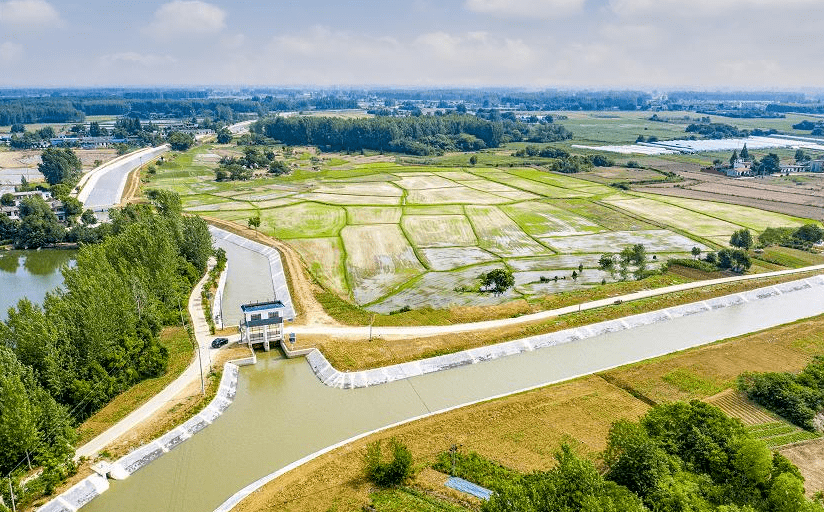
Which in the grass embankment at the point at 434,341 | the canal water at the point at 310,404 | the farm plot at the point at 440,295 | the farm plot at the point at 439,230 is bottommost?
the canal water at the point at 310,404

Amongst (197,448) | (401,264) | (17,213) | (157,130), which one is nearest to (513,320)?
(401,264)

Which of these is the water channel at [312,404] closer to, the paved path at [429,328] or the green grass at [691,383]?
the green grass at [691,383]

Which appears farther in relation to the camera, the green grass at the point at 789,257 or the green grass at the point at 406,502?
the green grass at the point at 789,257

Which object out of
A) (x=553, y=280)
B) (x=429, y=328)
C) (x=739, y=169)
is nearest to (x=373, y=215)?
(x=553, y=280)

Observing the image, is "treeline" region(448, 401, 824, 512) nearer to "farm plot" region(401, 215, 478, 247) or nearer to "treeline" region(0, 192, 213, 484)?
"treeline" region(0, 192, 213, 484)

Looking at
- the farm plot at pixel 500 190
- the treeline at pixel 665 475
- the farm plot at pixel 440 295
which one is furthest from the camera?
the farm plot at pixel 500 190

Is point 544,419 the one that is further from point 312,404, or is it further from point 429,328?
point 312,404

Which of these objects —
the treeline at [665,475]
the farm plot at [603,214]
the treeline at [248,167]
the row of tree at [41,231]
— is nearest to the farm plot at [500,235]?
the farm plot at [603,214]

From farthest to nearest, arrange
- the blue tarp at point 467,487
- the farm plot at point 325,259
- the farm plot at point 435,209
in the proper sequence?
the farm plot at point 435,209 < the farm plot at point 325,259 < the blue tarp at point 467,487
